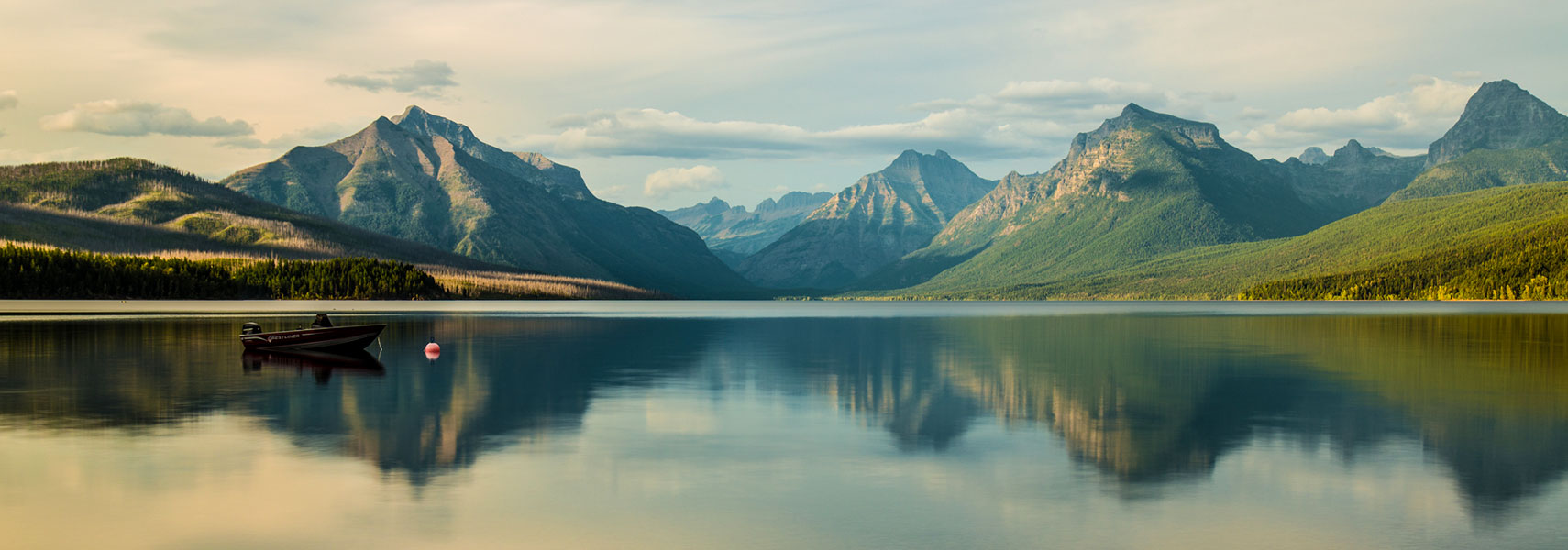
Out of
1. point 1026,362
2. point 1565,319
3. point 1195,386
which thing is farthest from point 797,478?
point 1565,319

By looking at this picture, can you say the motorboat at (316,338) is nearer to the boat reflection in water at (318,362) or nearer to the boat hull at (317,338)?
the boat hull at (317,338)

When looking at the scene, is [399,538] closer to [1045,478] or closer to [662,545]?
[662,545]

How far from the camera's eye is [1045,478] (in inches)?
998

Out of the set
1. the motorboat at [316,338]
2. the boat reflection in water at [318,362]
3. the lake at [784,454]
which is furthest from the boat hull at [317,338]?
the lake at [784,454]

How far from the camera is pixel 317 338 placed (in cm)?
7100

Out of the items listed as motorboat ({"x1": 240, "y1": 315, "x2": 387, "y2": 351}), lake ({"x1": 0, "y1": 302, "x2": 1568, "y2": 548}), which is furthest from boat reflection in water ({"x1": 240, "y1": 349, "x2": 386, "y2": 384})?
lake ({"x1": 0, "y1": 302, "x2": 1568, "y2": 548})

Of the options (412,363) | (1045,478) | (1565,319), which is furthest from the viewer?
(1565,319)

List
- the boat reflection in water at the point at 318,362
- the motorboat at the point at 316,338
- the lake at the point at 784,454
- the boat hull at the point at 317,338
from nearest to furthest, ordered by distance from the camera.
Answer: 1. the lake at the point at 784,454
2. the boat reflection in water at the point at 318,362
3. the motorboat at the point at 316,338
4. the boat hull at the point at 317,338

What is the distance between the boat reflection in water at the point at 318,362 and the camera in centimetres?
5634

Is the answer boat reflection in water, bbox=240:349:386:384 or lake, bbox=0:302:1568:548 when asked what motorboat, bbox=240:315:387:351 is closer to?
boat reflection in water, bbox=240:349:386:384

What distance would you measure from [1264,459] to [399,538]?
22.3 meters

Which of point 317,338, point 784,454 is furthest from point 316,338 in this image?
point 784,454

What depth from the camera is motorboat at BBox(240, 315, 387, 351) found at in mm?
69625

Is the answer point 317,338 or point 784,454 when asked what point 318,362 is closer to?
point 317,338
